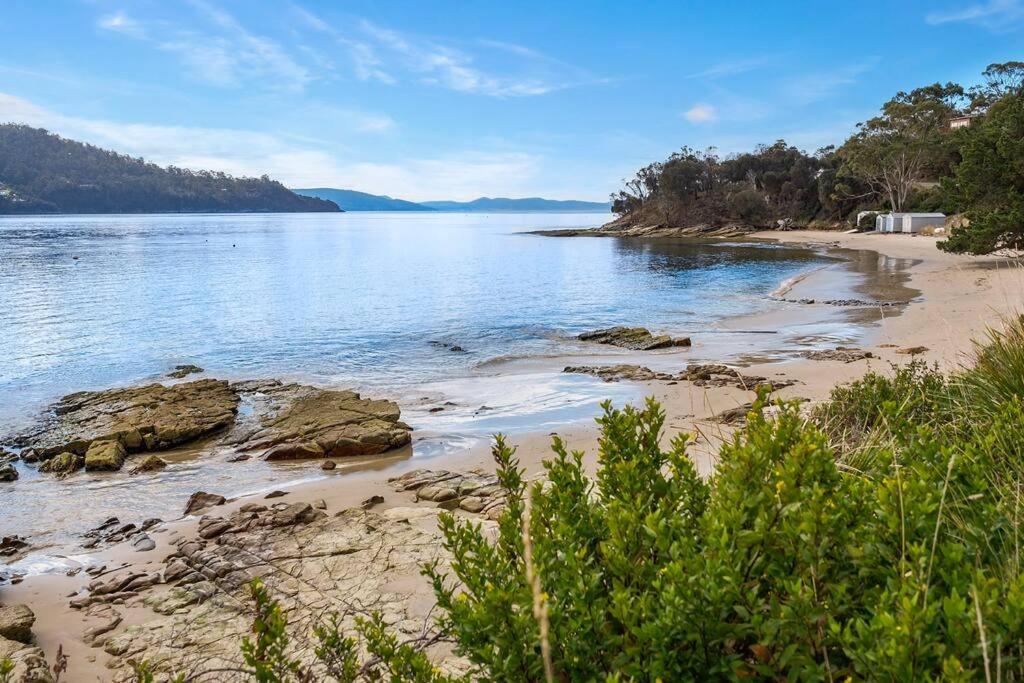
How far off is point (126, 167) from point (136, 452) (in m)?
222

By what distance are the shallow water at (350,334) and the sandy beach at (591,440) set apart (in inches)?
28.8

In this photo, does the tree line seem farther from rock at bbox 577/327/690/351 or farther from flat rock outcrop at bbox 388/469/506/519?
flat rock outcrop at bbox 388/469/506/519

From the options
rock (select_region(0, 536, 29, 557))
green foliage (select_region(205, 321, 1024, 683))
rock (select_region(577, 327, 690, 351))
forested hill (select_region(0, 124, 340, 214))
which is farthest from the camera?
forested hill (select_region(0, 124, 340, 214))

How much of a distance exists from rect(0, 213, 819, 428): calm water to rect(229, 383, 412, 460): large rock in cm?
261

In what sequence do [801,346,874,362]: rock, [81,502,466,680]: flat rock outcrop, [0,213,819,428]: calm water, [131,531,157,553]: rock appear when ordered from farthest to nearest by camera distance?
[0,213,819,428]: calm water
[801,346,874,362]: rock
[131,531,157,553]: rock
[81,502,466,680]: flat rock outcrop

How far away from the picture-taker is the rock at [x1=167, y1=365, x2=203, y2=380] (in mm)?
15820

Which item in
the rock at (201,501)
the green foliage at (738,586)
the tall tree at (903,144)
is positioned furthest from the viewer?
the tall tree at (903,144)

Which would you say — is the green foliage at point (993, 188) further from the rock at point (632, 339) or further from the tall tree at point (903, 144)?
the tall tree at point (903, 144)

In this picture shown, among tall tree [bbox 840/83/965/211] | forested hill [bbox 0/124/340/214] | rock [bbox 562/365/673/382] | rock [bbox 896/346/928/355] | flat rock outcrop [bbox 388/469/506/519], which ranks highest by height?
forested hill [bbox 0/124/340/214]

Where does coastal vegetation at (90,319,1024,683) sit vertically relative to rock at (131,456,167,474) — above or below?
above

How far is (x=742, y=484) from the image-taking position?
2.26 metres

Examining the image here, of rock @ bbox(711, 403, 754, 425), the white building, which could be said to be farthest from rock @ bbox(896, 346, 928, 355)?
the white building

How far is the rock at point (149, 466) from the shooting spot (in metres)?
9.34

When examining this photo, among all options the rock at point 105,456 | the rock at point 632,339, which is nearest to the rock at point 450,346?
the rock at point 632,339
